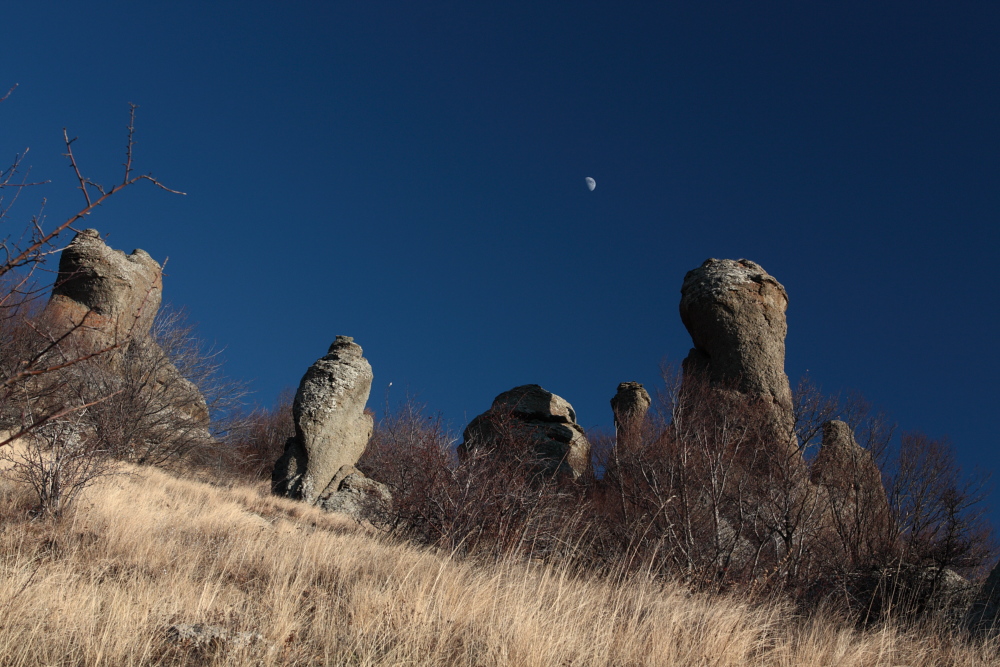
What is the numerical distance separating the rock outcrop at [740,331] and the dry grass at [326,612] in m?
11.5

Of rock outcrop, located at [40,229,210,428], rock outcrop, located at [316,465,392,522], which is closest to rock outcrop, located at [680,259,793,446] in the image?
rock outcrop, located at [316,465,392,522]

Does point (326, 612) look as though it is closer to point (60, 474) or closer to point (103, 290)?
point (60, 474)

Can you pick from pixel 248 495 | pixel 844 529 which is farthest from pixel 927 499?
pixel 248 495

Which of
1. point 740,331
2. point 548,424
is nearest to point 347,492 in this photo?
point 548,424

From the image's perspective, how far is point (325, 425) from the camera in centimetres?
1470

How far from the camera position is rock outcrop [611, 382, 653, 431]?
1962 centimetres

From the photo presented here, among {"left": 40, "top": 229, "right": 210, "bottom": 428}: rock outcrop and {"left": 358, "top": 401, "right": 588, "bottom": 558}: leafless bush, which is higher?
{"left": 40, "top": 229, "right": 210, "bottom": 428}: rock outcrop

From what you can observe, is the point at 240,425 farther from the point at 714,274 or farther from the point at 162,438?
the point at 714,274

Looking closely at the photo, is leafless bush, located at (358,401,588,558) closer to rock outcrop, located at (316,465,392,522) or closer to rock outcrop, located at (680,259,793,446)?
rock outcrop, located at (316,465,392,522)

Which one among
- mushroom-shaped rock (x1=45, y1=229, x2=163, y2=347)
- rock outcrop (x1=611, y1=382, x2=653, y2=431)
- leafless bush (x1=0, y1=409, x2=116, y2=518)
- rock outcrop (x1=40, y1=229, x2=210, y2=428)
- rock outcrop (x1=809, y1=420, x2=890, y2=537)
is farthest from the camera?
rock outcrop (x1=611, y1=382, x2=653, y2=431)

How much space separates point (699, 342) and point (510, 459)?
10603 mm

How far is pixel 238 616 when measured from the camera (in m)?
3.40

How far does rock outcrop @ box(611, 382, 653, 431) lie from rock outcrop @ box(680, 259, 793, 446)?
2.22 meters

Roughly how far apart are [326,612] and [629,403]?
1742cm
